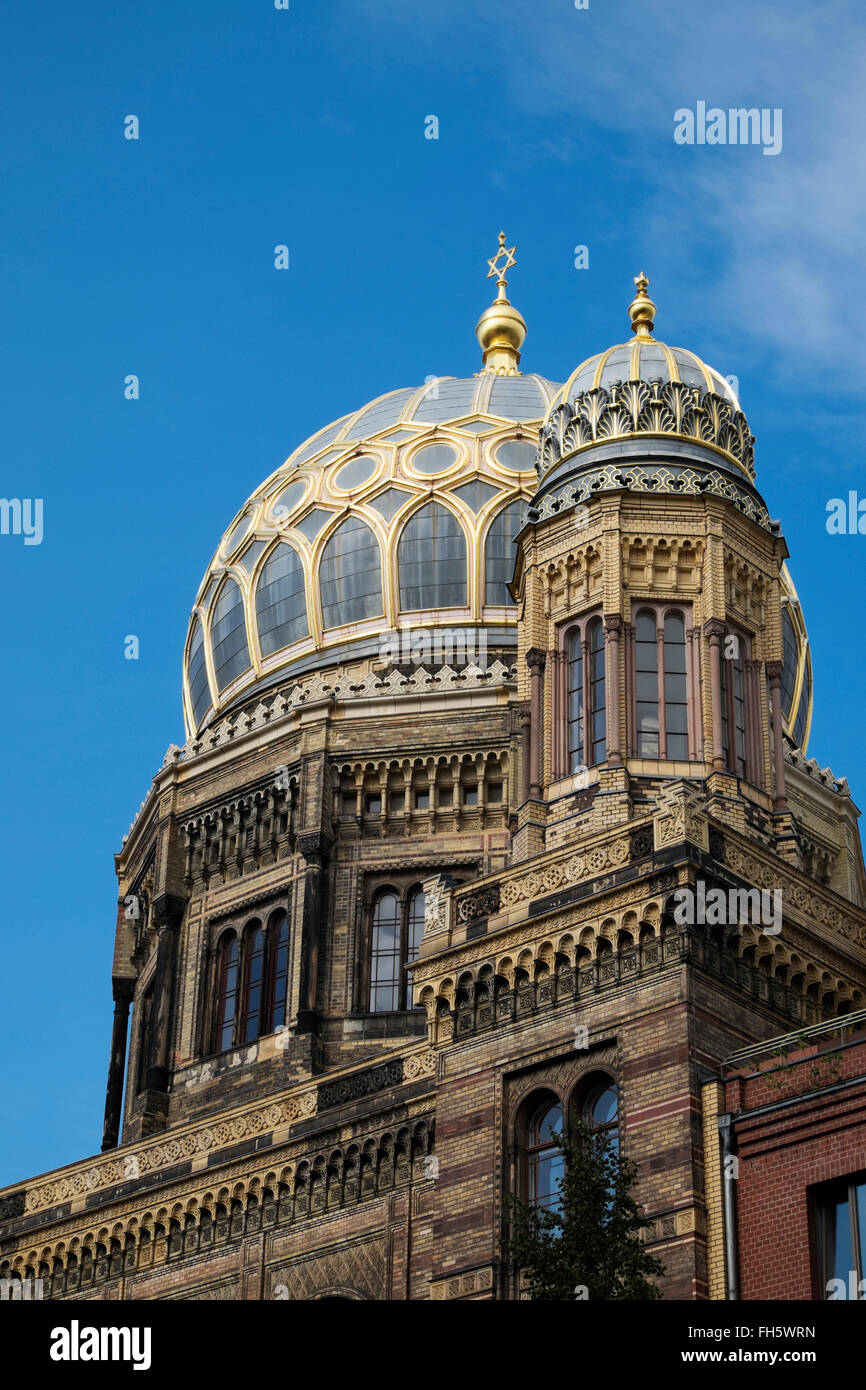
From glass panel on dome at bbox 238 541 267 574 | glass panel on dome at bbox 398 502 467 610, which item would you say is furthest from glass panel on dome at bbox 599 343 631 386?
glass panel on dome at bbox 238 541 267 574

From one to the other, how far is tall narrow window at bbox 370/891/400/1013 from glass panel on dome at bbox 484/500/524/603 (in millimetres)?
6171

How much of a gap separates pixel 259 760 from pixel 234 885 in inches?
92.1

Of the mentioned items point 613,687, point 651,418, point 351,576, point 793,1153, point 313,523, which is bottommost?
point 793,1153

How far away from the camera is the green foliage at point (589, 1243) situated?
78.6 feet

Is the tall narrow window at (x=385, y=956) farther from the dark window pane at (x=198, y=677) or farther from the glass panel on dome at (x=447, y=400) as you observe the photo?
the glass panel on dome at (x=447, y=400)

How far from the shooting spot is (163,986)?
43750mm

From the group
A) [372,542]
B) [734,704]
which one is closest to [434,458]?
[372,542]

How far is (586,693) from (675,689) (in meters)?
1.24

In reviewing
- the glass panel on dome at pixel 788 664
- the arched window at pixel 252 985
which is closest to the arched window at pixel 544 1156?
the arched window at pixel 252 985

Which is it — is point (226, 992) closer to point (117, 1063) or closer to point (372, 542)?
point (117, 1063)

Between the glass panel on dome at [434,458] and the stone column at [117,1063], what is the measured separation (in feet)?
37.4

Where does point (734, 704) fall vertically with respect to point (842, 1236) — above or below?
above

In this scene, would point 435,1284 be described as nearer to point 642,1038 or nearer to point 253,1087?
point 642,1038
